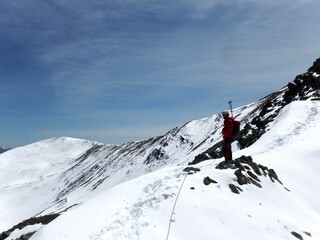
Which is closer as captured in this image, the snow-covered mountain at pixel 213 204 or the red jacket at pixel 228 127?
the snow-covered mountain at pixel 213 204

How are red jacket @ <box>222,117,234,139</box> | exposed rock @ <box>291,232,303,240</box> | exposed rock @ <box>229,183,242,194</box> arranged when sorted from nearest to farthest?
exposed rock @ <box>291,232,303,240</box> < exposed rock @ <box>229,183,242,194</box> < red jacket @ <box>222,117,234,139</box>

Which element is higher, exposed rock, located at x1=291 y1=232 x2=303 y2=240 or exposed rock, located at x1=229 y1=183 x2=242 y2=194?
exposed rock, located at x1=229 y1=183 x2=242 y2=194

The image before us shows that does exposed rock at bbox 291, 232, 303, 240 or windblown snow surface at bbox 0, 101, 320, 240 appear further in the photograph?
exposed rock at bbox 291, 232, 303, 240

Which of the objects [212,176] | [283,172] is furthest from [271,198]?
[283,172]

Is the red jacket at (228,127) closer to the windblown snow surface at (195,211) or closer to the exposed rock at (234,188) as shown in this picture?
the windblown snow surface at (195,211)

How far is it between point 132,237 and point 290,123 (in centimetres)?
2216

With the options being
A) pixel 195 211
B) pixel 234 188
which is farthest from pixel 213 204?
pixel 234 188

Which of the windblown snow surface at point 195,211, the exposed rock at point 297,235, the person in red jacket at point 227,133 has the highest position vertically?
the person in red jacket at point 227,133

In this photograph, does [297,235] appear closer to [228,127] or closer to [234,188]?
[234,188]

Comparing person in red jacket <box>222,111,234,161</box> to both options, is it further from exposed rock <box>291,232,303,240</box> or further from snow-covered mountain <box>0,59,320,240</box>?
exposed rock <box>291,232,303,240</box>

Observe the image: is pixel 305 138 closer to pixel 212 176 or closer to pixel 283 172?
pixel 283 172

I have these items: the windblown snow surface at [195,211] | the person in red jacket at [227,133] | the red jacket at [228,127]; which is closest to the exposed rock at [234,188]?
the windblown snow surface at [195,211]

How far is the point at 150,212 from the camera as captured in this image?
11125 millimetres

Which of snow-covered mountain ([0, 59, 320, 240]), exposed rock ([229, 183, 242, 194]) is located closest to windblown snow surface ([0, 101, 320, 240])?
snow-covered mountain ([0, 59, 320, 240])
